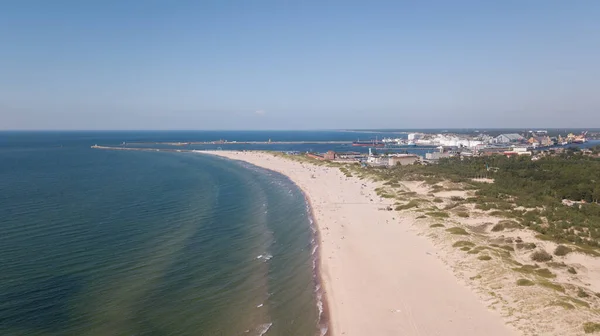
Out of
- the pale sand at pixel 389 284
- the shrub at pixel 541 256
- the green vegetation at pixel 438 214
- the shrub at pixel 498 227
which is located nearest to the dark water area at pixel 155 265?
the pale sand at pixel 389 284

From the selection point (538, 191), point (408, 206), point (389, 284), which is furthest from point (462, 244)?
point (538, 191)

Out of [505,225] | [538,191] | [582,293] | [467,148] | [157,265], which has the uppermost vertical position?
[538,191]

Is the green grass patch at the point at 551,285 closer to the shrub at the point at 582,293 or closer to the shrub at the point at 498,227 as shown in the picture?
the shrub at the point at 582,293

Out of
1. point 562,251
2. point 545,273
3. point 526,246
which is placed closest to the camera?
point 545,273

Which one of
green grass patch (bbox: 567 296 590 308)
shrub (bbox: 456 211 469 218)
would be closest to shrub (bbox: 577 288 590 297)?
green grass patch (bbox: 567 296 590 308)

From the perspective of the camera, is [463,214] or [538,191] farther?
[538,191]

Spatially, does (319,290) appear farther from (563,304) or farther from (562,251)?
(562,251)

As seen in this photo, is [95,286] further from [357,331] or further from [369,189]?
[369,189]
